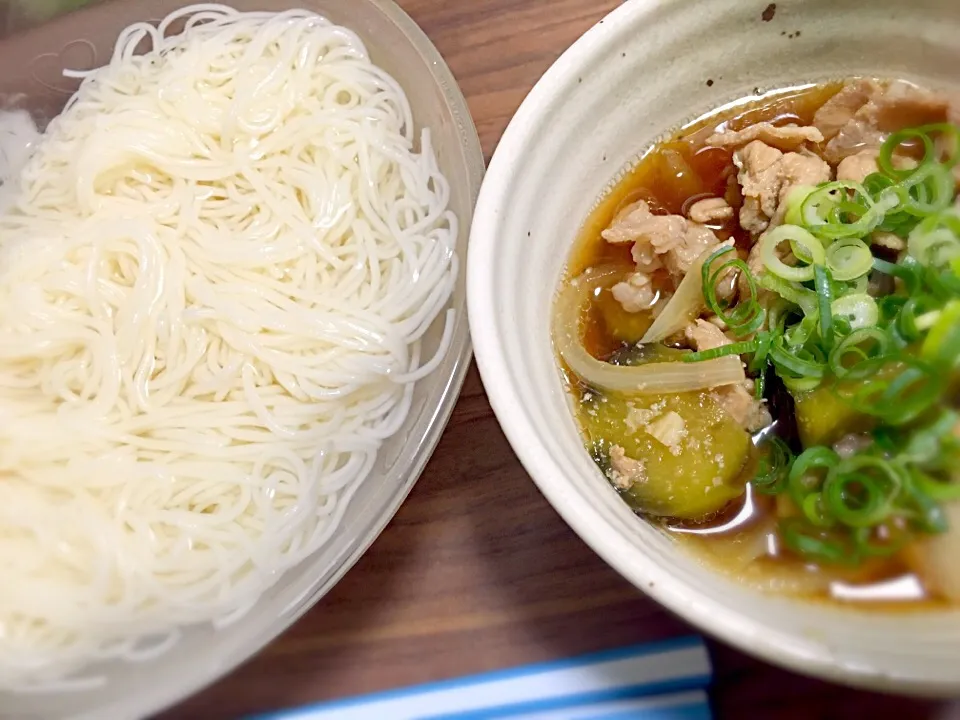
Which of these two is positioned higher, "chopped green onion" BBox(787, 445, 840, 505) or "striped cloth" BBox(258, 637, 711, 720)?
"chopped green onion" BBox(787, 445, 840, 505)

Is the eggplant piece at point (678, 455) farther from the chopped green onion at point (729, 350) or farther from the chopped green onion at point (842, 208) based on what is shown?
the chopped green onion at point (842, 208)

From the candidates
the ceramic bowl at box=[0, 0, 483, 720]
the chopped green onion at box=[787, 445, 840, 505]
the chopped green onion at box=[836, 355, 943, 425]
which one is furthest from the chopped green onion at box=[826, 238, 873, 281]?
the ceramic bowl at box=[0, 0, 483, 720]

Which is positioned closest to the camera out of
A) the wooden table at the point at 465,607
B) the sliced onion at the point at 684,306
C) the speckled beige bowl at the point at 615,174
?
the speckled beige bowl at the point at 615,174

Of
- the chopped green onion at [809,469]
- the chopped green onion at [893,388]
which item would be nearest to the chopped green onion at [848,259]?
the chopped green onion at [893,388]

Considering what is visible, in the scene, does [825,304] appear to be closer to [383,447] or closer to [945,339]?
[945,339]

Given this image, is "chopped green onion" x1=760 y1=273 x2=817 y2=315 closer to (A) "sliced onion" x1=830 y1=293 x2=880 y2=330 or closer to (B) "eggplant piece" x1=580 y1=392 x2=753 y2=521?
(A) "sliced onion" x1=830 y1=293 x2=880 y2=330

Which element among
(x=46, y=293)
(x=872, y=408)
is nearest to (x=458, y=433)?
(x=872, y=408)
